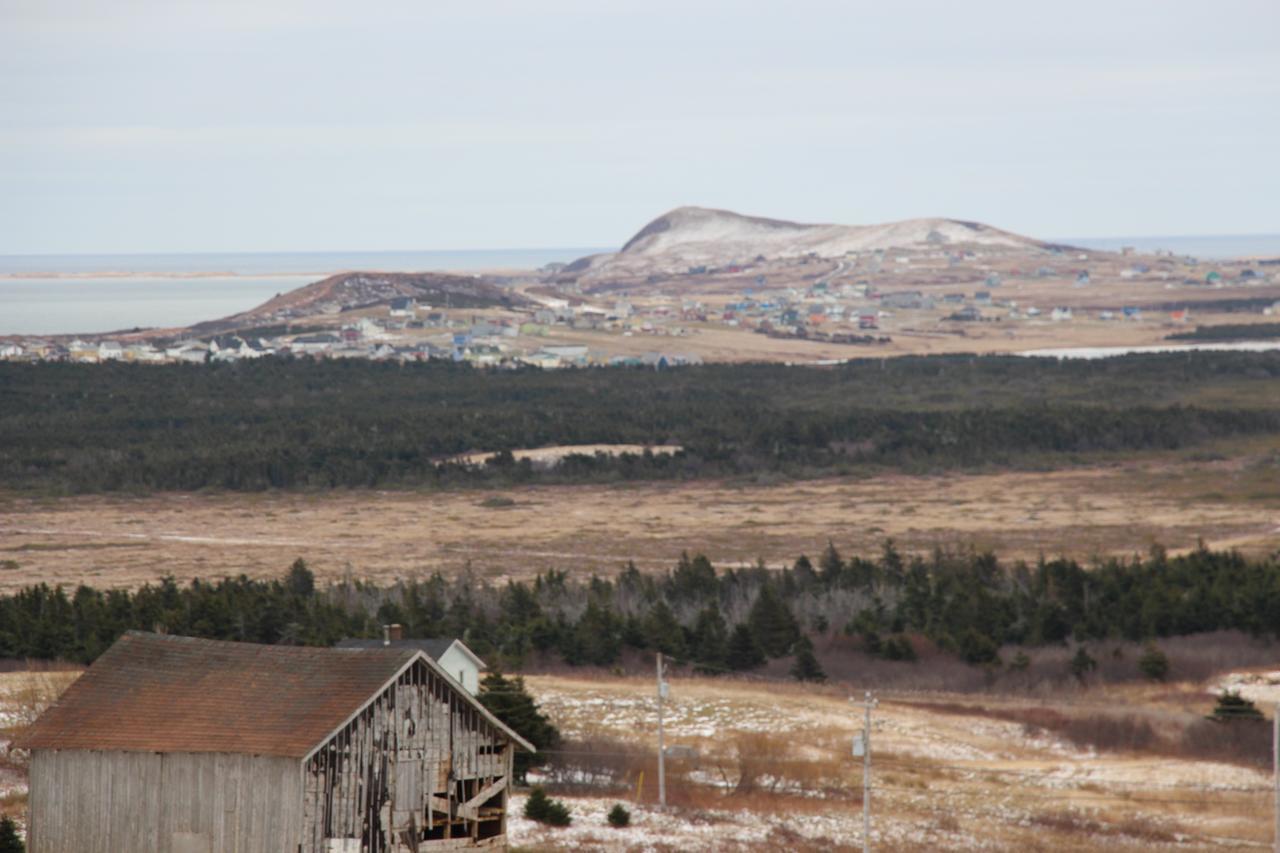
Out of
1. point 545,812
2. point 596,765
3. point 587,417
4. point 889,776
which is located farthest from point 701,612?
point 587,417

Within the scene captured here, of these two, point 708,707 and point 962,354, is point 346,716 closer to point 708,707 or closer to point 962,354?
point 708,707

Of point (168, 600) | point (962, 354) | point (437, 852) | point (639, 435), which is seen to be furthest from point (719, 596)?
point (962, 354)

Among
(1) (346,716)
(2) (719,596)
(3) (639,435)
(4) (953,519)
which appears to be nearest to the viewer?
(1) (346,716)

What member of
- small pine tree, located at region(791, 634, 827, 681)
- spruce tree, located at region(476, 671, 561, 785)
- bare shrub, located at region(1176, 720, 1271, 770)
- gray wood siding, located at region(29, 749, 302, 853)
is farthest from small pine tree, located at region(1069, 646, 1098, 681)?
gray wood siding, located at region(29, 749, 302, 853)

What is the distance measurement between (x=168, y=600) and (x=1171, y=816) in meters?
28.0

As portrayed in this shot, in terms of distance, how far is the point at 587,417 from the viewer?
120m

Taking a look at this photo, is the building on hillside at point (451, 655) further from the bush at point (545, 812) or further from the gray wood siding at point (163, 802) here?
the gray wood siding at point (163, 802)

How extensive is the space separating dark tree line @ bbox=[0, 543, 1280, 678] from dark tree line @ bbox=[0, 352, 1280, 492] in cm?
4075

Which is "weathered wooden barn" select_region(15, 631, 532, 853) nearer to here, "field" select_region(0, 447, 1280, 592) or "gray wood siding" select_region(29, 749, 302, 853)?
"gray wood siding" select_region(29, 749, 302, 853)

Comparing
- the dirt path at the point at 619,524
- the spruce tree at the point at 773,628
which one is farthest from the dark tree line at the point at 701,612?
the dirt path at the point at 619,524

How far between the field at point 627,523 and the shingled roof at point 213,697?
1580 inches

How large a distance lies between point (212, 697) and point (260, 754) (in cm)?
146

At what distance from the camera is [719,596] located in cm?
5769

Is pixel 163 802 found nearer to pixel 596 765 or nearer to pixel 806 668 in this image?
pixel 596 765
